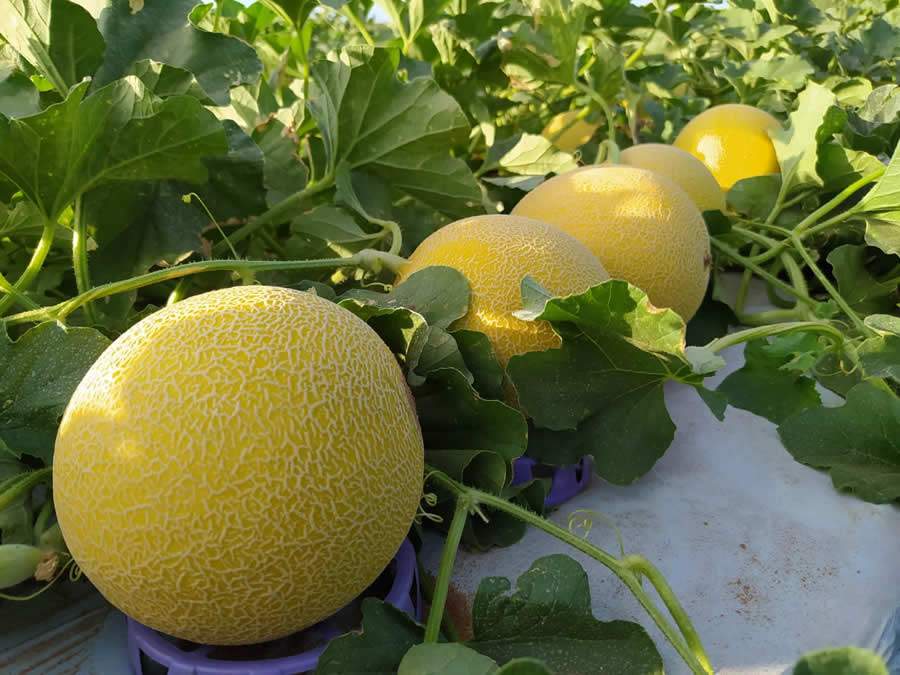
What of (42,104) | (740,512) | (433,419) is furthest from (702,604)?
(42,104)

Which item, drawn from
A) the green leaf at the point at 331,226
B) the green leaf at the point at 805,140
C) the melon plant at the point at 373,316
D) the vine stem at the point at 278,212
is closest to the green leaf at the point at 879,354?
the melon plant at the point at 373,316

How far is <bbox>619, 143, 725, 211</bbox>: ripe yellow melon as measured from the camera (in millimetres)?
1444

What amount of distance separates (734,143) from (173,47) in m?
1.12

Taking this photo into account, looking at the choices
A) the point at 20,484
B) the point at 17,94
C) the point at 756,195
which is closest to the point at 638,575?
the point at 20,484

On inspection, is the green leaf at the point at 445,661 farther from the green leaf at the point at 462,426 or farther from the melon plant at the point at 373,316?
the green leaf at the point at 462,426

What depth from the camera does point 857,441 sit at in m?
0.98

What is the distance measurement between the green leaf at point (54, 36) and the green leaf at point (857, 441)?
3.32 feet

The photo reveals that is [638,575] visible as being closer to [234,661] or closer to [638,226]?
[234,661]

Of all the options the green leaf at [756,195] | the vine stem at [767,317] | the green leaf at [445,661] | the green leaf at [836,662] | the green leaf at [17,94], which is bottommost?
the vine stem at [767,317]

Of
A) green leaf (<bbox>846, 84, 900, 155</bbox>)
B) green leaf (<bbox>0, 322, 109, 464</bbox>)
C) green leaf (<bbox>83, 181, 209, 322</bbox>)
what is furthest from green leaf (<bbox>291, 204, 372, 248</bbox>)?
green leaf (<bbox>846, 84, 900, 155</bbox>)

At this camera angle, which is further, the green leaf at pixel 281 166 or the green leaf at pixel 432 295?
the green leaf at pixel 281 166

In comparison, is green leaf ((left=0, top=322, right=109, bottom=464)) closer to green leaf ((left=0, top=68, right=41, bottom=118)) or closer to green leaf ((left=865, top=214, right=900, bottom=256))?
green leaf ((left=0, top=68, right=41, bottom=118))

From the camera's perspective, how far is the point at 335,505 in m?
0.65

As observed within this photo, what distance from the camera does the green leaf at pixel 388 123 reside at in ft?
3.92
